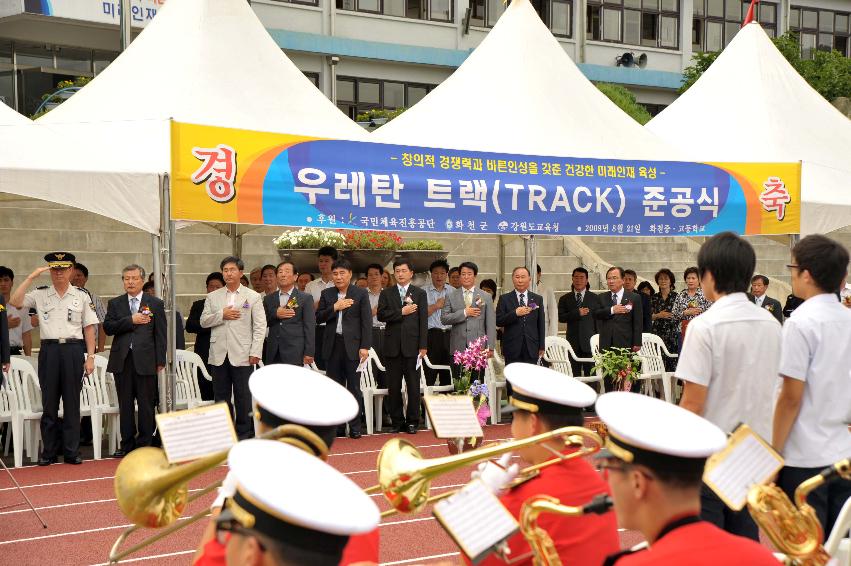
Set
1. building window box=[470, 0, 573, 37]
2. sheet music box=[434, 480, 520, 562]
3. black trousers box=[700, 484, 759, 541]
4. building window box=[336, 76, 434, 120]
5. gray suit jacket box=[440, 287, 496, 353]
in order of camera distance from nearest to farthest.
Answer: sheet music box=[434, 480, 520, 562], black trousers box=[700, 484, 759, 541], gray suit jacket box=[440, 287, 496, 353], building window box=[336, 76, 434, 120], building window box=[470, 0, 573, 37]

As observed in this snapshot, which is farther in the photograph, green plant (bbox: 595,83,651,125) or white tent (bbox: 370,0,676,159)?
green plant (bbox: 595,83,651,125)

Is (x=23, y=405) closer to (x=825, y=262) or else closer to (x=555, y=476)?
(x=555, y=476)

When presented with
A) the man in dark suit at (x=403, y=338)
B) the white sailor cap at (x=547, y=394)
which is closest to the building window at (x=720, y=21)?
the man in dark suit at (x=403, y=338)

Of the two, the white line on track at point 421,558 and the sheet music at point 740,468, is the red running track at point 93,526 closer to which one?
the white line on track at point 421,558

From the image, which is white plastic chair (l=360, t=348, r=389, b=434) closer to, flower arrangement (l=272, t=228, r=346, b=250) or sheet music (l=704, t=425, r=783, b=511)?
flower arrangement (l=272, t=228, r=346, b=250)

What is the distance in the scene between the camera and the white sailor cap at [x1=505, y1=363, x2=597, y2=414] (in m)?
3.45

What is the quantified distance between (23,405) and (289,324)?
2.60 meters

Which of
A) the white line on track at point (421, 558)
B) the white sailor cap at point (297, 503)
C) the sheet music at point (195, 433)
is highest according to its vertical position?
the white sailor cap at point (297, 503)

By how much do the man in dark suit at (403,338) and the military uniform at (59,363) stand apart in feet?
10.6

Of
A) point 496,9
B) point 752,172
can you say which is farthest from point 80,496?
point 496,9

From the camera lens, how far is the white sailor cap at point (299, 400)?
2734 millimetres

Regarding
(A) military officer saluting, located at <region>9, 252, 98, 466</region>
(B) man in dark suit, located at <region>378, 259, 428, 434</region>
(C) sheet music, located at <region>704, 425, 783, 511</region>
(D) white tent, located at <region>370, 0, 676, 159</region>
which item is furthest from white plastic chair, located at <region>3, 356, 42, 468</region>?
(C) sheet music, located at <region>704, 425, 783, 511</region>

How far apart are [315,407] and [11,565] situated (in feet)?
14.3

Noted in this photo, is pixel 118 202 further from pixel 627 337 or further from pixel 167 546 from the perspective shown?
pixel 627 337
